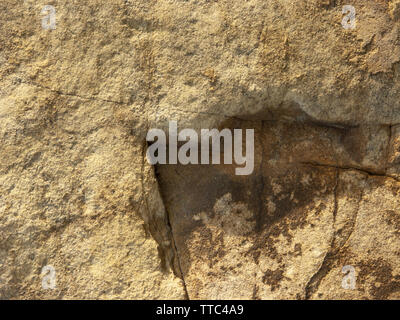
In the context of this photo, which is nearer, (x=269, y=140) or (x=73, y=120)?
(x=73, y=120)

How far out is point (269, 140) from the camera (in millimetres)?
1713

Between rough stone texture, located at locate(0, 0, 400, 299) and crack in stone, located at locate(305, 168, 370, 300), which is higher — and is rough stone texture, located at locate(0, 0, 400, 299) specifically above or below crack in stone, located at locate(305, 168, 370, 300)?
above

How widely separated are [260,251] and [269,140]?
1.30 feet

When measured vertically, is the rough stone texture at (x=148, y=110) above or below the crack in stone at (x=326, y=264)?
above

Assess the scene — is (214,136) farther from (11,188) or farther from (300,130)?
(11,188)

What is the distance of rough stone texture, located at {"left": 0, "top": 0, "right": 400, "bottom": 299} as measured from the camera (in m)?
1.59

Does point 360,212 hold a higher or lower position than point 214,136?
lower

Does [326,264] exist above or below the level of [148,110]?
below

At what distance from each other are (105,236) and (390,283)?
3.24 ft

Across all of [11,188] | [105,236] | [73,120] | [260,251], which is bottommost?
[260,251]

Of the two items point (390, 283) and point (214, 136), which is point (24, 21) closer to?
point (214, 136)

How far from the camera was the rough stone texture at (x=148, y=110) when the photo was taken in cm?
159

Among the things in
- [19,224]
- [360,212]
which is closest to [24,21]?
[19,224]

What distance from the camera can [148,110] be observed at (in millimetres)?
1611
